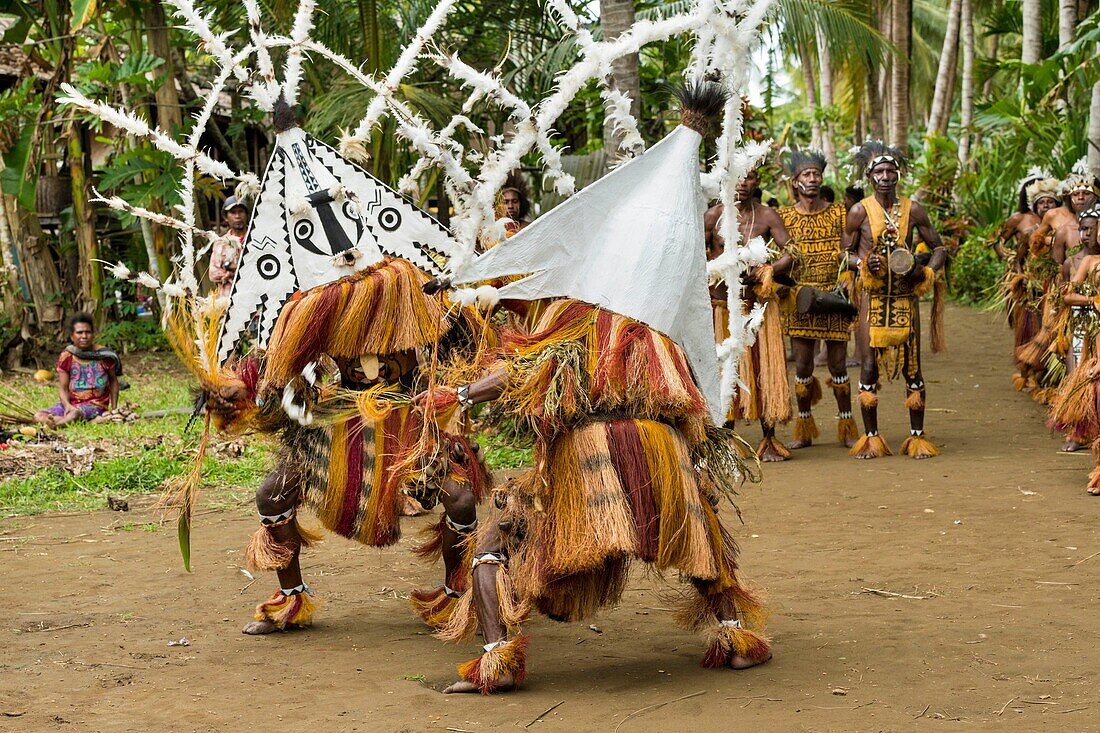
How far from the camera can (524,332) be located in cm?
430

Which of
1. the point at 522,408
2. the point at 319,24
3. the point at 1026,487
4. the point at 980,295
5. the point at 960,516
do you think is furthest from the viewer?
the point at 980,295

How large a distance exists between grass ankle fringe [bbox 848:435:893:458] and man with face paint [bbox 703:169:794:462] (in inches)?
17.7

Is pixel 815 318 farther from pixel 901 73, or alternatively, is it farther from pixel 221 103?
pixel 901 73

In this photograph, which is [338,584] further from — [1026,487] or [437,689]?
[1026,487]

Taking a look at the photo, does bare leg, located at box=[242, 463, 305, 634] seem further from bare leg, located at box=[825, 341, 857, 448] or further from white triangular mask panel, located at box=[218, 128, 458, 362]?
bare leg, located at box=[825, 341, 857, 448]

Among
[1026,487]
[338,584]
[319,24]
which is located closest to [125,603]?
[338,584]

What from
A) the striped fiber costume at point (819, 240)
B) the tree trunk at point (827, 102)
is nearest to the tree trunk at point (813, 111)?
the tree trunk at point (827, 102)

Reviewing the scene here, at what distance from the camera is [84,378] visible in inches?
404

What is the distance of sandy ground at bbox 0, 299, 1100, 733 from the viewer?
3.97 meters

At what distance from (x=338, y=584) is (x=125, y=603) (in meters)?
0.93

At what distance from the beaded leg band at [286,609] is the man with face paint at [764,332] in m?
3.85

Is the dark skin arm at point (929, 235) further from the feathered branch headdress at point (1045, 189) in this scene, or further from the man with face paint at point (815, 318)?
the feathered branch headdress at point (1045, 189)

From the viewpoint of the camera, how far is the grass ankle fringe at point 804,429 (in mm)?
9055

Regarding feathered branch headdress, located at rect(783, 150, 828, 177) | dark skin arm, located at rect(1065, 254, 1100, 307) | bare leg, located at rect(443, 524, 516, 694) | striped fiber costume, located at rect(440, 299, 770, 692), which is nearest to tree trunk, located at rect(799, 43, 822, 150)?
feathered branch headdress, located at rect(783, 150, 828, 177)
